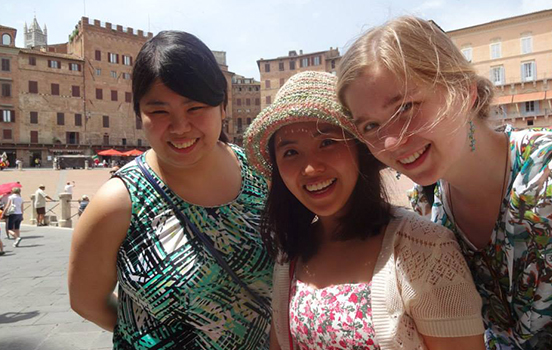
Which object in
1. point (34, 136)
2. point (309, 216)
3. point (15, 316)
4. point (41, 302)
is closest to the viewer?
point (309, 216)

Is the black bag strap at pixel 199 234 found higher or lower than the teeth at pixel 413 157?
lower

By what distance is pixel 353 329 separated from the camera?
4.30 ft

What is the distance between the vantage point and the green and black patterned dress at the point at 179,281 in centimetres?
158

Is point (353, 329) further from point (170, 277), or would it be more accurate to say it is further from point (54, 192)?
point (54, 192)

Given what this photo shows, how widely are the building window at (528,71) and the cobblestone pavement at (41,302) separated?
41.5m

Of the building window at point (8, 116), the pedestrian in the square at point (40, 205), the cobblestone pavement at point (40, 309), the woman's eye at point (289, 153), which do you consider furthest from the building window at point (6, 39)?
the woman's eye at point (289, 153)

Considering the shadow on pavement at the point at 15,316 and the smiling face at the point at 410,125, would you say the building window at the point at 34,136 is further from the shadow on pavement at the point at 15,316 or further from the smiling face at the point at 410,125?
the smiling face at the point at 410,125

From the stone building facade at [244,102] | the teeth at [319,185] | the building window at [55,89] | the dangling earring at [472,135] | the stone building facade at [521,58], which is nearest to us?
the dangling earring at [472,135]

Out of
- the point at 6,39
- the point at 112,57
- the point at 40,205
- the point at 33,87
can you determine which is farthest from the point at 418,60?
the point at 112,57

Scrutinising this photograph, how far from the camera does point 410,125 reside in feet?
3.99

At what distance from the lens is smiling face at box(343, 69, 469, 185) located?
1.21 meters

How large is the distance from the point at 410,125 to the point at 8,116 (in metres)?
48.7

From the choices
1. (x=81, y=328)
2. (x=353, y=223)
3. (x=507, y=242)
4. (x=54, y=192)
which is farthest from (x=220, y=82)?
(x=54, y=192)

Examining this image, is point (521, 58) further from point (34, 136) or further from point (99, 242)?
point (34, 136)
